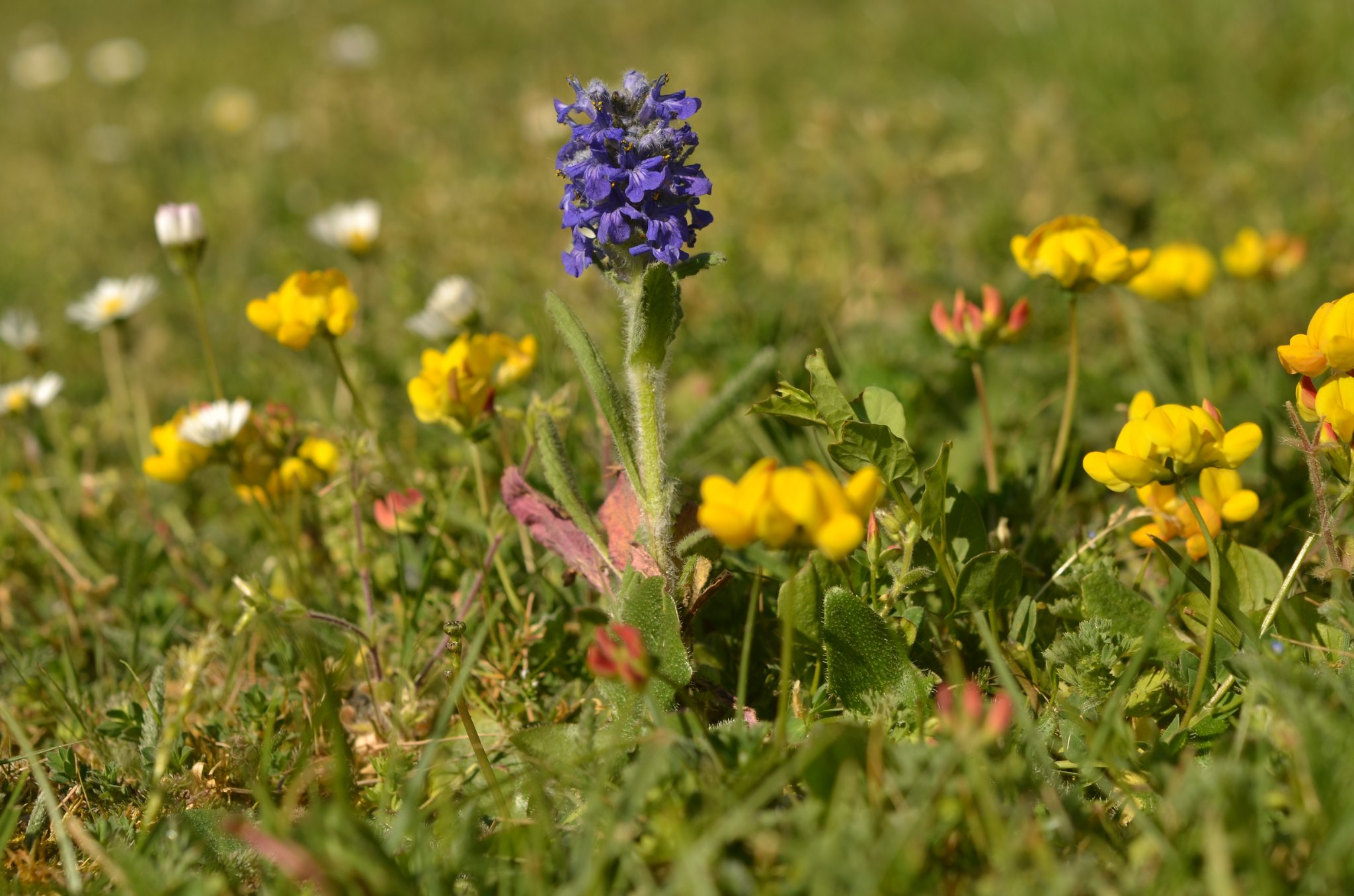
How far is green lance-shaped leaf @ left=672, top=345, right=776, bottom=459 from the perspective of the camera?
211 centimetres

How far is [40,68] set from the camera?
8.52 metres

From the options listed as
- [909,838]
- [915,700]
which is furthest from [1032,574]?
[909,838]

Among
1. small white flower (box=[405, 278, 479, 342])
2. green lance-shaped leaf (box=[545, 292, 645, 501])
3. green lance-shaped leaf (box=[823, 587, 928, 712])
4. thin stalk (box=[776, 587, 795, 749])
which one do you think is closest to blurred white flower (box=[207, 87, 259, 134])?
small white flower (box=[405, 278, 479, 342])

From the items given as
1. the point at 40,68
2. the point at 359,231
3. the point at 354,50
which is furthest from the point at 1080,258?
the point at 40,68

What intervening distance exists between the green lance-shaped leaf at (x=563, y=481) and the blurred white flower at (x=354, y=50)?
6.38 m

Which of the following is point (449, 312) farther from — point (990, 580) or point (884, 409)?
point (990, 580)

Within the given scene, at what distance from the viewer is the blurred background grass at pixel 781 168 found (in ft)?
11.6

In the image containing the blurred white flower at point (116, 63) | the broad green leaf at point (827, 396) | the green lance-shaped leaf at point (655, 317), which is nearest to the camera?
the green lance-shaped leaf at point (655, 317)

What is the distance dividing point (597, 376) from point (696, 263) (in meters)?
0.27

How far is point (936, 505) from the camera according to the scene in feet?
6.15

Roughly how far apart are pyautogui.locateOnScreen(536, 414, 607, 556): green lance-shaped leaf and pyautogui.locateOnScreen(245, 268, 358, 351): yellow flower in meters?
0.69

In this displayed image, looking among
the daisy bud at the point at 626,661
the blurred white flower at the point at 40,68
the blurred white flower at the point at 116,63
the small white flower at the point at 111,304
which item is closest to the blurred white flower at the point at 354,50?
the blurred white flower at the point at 116,63

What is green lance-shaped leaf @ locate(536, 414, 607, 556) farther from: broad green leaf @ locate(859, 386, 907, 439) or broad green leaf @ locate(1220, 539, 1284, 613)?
broad green leaf @ locate(1220, 539, 1284, 613)

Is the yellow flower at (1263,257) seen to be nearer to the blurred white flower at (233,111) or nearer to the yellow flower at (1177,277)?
the yellow flower at (1177,277)
